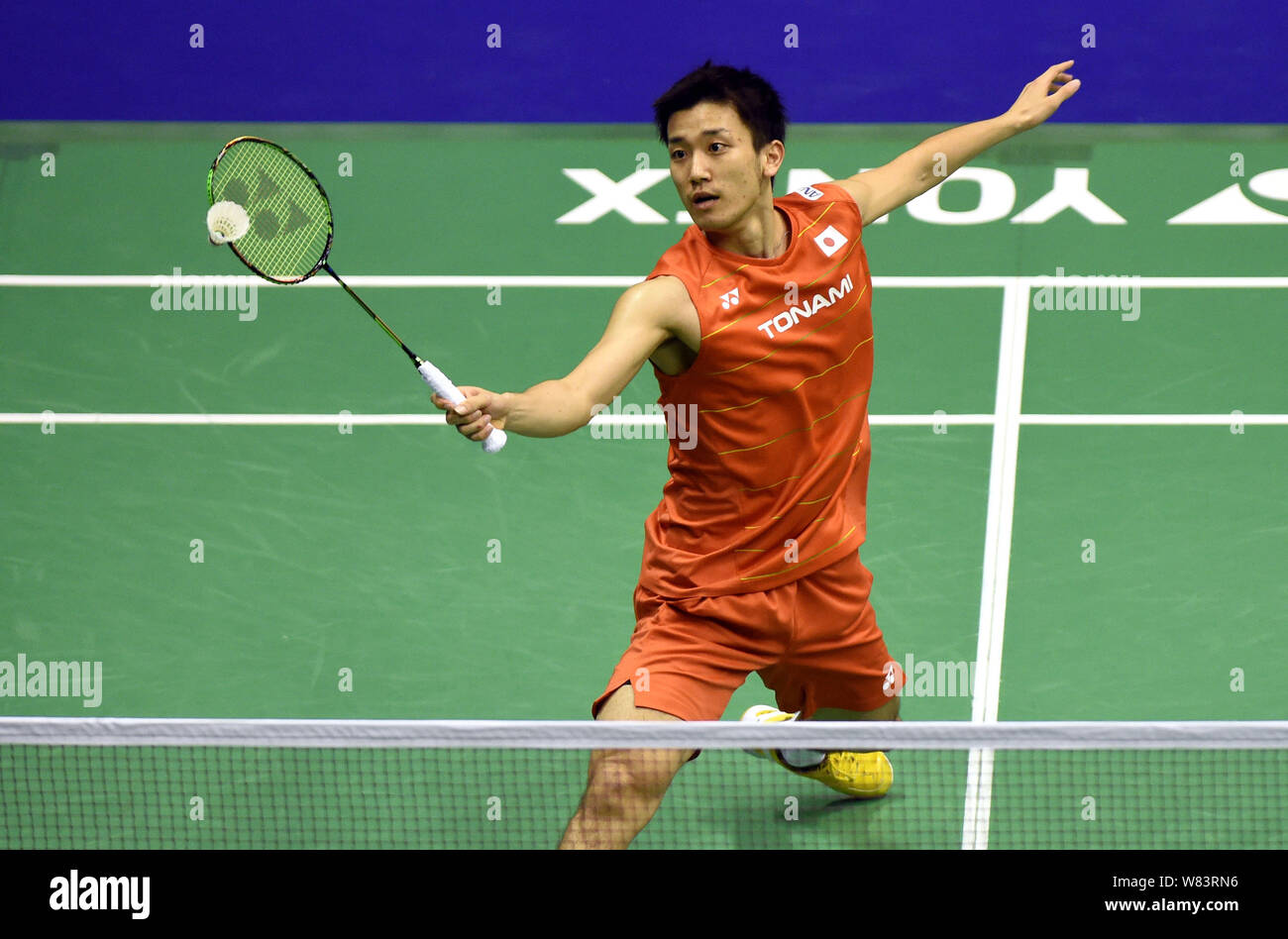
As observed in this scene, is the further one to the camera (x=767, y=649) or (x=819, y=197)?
(x=819, y=197)

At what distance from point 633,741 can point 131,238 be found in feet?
20.4

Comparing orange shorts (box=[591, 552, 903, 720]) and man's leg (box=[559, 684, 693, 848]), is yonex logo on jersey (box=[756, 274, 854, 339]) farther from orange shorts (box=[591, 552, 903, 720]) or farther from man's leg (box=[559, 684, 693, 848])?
man's leg (box=[559, 684, 693, 848])

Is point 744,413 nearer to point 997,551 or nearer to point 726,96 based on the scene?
point 726,96

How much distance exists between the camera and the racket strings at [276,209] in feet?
15.1

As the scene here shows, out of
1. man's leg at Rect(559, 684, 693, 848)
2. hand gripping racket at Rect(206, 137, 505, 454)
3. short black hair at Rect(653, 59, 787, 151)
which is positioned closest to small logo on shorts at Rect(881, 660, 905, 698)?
man's leg at Rect(559, 684, 693, 848)

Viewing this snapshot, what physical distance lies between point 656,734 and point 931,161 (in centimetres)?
216

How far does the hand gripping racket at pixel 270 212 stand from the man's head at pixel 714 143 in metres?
0.98

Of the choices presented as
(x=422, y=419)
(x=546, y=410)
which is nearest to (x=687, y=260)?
(x=546, y=410)

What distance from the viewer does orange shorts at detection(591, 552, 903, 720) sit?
4055 millimetres

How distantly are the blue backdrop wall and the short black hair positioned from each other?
559 centimetres

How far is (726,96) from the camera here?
13.6 ft

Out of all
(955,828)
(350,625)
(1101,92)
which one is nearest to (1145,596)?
(955,828)

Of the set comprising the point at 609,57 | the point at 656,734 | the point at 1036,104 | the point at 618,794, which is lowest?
the point at 618,794
